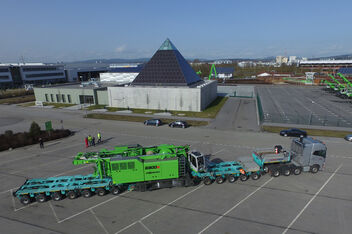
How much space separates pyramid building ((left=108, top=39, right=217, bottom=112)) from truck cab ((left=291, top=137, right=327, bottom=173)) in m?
27.8

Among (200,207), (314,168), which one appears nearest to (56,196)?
(200,207)

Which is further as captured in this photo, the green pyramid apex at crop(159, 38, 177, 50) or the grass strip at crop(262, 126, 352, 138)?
the green pyramid apex at crop(159, 38, 177, 50)

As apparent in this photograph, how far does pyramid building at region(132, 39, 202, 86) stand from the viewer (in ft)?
164

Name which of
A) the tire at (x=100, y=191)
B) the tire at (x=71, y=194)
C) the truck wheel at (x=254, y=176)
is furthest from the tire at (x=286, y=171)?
the tire at (x=71, y=194)

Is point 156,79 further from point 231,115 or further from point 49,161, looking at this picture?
point 49,161

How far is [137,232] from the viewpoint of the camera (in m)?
12.3

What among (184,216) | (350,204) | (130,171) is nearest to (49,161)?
(130,171)

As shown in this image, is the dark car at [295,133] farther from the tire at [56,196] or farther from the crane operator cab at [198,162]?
the tire at [56,196]

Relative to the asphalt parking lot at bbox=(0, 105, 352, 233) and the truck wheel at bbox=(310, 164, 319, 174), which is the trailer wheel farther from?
the truck wheel at bbox=(310, 164, 319, 174)

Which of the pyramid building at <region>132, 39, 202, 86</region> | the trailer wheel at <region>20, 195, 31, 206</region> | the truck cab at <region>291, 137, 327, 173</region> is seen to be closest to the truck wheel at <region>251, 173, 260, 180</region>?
the truck cab at <region>291, 137, 327, 173</region>

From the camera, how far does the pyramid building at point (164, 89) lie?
46.4 meters

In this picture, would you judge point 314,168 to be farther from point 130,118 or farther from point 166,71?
point 166,71

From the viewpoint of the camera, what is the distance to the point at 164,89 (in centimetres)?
4747

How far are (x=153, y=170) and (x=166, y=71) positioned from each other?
126ft
